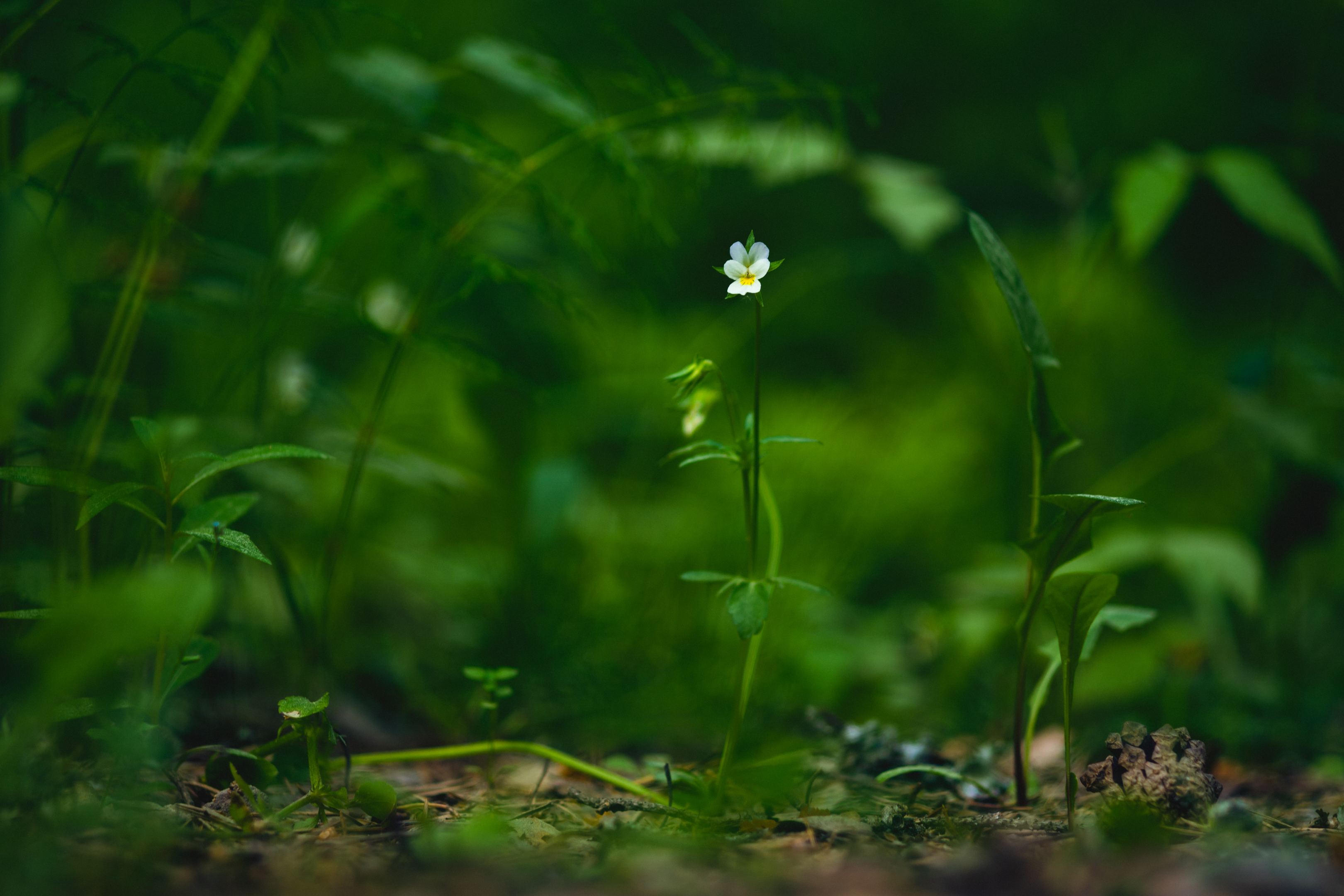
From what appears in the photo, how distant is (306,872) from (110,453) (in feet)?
1.90

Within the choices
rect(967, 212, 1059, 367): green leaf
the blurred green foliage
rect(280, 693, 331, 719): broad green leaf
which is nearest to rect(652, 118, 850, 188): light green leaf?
the blurred green foliage

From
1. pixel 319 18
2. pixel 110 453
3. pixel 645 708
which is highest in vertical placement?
pixel 319 18

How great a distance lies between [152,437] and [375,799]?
1.16ft

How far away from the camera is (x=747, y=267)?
72cm

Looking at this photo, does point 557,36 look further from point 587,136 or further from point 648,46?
point 587,136

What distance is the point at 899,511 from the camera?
2016mm

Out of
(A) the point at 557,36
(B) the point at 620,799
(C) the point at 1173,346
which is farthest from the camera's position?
(A) the point at 557,36

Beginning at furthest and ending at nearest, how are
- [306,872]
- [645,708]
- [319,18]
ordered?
[319,18] < [645,708] < [306,872]

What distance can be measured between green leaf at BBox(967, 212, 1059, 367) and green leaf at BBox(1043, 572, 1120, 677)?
0.60 feet

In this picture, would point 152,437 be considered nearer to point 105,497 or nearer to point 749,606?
point 105,497

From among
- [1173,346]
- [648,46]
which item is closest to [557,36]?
[648,46]

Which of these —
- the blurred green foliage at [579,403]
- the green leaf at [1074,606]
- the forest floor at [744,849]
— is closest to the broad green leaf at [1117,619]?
the green leaf at [1074,606]

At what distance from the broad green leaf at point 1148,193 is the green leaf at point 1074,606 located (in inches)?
22.8

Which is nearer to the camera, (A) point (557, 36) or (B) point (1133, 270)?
(B) point (1133, 270)
